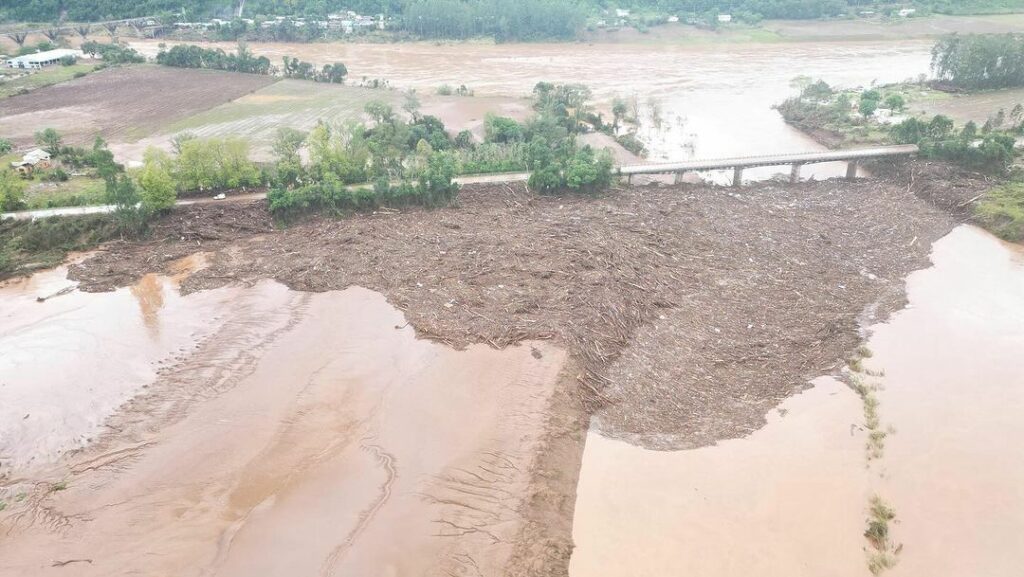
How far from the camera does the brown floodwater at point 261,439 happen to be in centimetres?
1581

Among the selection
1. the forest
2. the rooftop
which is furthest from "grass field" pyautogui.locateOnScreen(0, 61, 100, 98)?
the forest

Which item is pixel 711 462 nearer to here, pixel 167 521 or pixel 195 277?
pixel 167 521

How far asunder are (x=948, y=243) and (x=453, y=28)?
233 feet

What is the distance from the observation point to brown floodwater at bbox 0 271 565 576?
1581 centimetres

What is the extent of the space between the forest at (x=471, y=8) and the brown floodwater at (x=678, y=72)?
4.47m

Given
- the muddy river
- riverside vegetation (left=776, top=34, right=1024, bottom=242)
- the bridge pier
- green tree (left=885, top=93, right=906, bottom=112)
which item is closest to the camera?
the muddy river

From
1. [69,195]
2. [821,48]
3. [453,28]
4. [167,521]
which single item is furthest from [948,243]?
[453,28]

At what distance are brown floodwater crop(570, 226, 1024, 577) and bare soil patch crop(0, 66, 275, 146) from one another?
151 ft

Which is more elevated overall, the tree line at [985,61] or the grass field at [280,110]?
the tree line at [985,61]

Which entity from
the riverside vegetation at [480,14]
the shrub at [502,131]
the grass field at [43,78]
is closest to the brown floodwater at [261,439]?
the shrub at [502,131]

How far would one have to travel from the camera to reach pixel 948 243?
32.5 metres

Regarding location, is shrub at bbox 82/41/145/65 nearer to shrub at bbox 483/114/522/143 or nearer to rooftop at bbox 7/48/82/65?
rooftop at bbox 7/48/82/65

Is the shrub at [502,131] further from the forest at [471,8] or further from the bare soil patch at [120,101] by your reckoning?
the forest at [471,8]

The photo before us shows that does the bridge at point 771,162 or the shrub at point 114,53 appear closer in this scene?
the bridge at point 771,162
